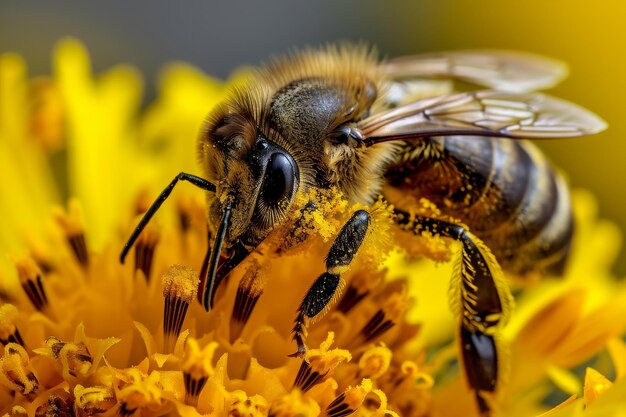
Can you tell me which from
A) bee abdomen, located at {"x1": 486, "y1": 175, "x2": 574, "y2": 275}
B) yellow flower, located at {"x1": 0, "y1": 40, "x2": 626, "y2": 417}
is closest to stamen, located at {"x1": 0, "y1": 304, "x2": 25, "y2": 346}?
yellow flower, located at {"x1": 0, "y1": 40, "x2": 626, "y2": 417}

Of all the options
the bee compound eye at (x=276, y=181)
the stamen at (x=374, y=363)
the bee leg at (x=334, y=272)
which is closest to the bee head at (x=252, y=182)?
the bee compound eye at (x=276, y=181)

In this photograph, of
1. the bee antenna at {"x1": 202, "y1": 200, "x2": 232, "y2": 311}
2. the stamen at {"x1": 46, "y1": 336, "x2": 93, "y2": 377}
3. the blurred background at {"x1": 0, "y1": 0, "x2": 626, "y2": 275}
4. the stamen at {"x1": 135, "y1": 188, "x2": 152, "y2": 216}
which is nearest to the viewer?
the bee antenna at {"x1": 202, "y1": 200, "x2": 232, "y2": 311}

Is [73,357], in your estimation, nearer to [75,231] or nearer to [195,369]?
[195,369]

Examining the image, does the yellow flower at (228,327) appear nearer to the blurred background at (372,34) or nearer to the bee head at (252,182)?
the bee head at (252,182)

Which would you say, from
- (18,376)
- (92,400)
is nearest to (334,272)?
(92,400)

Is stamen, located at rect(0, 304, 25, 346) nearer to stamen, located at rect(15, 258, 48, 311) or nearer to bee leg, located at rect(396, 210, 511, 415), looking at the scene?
stamen, located at rect(15, 258, 48, 311)

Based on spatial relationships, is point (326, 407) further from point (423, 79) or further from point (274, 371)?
point (423, 79)
